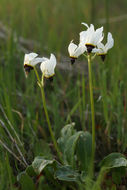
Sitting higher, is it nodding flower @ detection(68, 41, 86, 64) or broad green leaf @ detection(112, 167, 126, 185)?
nodding flower @ detection(68, 41, 86, 64)

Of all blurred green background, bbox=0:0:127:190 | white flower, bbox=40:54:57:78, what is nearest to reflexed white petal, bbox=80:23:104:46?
white flower, bbox=40:54:57:78

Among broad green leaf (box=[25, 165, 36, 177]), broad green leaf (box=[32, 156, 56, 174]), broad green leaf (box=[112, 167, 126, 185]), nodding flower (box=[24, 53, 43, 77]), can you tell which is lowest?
broad green leaf (box=[112, 167, 126, 185])

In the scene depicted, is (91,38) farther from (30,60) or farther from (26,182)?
(26,182)

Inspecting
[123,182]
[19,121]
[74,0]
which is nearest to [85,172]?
[123,182]

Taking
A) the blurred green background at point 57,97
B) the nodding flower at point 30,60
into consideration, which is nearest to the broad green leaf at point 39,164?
the blurred green background at point 57,97

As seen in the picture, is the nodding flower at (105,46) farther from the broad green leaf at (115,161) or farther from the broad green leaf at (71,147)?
the broad green leaf at (115,161)

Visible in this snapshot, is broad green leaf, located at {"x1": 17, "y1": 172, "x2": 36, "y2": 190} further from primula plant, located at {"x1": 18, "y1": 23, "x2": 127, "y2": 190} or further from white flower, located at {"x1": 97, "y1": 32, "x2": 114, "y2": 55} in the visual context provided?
white flower, located at {"x1": 97, "y1": 32, "x2": 114, "y2": 55}

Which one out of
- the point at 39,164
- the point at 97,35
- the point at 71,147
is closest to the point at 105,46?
the point at 97,35
